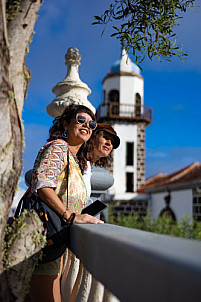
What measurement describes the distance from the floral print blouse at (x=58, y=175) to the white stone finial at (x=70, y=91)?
6.73 feet

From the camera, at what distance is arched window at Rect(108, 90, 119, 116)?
965 inches

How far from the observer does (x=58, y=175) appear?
73.2 inches

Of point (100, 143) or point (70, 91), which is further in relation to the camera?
point (70, 91)

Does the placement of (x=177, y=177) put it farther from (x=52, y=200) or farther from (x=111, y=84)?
(x=52, y=200)

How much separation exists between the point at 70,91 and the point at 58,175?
8.13ft

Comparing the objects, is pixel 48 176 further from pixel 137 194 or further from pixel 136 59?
pixel 137 194

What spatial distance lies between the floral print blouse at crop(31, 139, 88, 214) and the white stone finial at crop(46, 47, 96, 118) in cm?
205

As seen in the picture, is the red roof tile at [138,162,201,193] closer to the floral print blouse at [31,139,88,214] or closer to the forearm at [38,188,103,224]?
the floral print blouse at [31,139,88,214]

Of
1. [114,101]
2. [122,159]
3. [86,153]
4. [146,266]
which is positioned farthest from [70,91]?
[114,101]

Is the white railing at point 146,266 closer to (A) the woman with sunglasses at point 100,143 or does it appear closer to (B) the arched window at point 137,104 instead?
(A) the woman with sunglasses at point 100,143

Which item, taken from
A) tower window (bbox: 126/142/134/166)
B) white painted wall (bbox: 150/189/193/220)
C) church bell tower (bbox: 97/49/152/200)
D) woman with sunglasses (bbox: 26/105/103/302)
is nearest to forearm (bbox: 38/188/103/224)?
woman with sunglasses (bbox: 26/105/103/302)

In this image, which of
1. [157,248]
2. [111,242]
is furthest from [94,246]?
[157,248]

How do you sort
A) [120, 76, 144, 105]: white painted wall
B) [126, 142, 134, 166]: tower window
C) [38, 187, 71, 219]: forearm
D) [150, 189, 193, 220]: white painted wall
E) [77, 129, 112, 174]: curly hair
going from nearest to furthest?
[38, 187, 71, 219]: forearm → [77, 129, 112, 174]: curly hair → [150, 189, 193, 220]: white painted wall → [126, 142, 134, 166]: tower window → [120, 76, 144, 105]: white painted wall

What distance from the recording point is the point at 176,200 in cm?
1889
